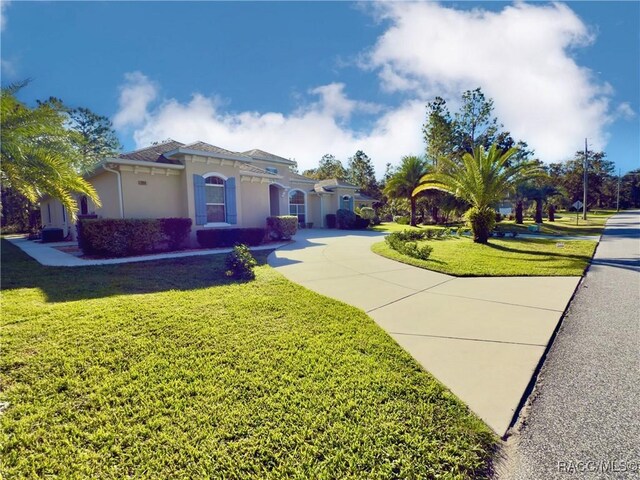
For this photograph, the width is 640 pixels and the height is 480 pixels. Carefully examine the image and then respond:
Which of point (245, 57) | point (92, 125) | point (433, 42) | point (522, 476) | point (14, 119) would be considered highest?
point (92, 125)

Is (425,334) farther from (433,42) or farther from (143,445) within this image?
(433,42)

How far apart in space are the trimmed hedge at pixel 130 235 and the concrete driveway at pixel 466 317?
5.61 meters

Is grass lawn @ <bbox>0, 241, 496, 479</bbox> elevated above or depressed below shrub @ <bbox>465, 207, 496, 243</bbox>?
below

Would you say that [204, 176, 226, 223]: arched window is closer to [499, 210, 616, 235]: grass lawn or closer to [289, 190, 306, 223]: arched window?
[289, 190, 306, 223]: arched window

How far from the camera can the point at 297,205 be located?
24.9m

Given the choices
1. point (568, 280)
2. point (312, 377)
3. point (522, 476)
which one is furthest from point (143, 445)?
point (568, 280)

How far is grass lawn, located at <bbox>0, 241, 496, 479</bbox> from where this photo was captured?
2043mm

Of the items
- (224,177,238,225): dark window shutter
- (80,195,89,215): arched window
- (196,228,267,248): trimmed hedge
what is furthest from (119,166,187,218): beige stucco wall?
(80,195,89,215): arched window

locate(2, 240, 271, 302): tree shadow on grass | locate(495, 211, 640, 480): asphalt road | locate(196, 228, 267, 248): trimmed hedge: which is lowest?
locate(495, 211, 640, 480): asphalt road

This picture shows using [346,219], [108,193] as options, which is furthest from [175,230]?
[346,219]

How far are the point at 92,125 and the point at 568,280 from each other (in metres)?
45.7

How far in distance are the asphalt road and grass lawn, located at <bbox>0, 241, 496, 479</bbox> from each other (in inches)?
12.2

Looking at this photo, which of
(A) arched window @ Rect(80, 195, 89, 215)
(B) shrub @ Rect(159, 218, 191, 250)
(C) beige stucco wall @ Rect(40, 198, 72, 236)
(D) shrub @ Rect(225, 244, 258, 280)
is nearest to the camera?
(D) shrub @ Rect(225, 244, 258, 280)

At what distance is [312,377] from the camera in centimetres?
302
